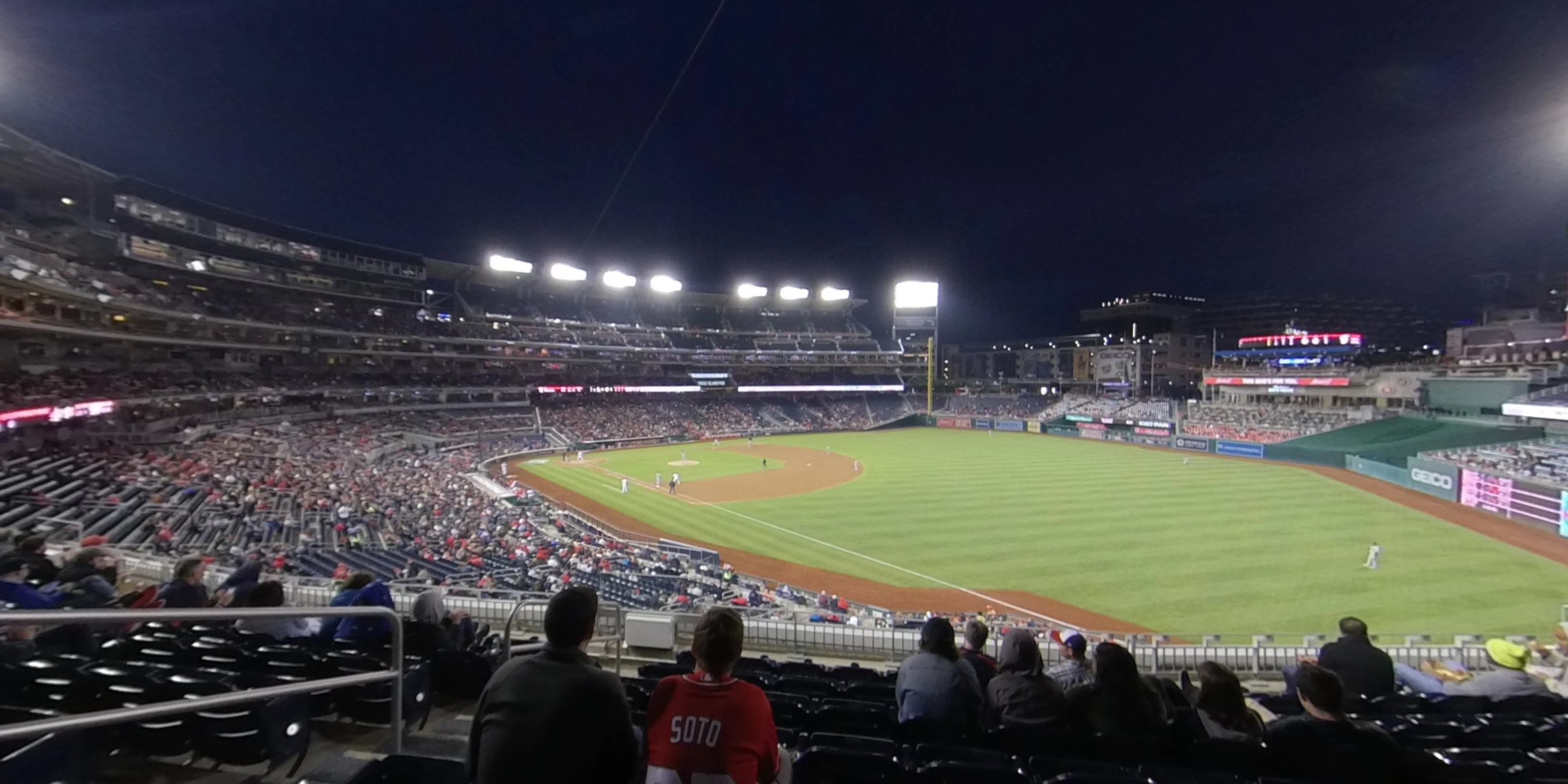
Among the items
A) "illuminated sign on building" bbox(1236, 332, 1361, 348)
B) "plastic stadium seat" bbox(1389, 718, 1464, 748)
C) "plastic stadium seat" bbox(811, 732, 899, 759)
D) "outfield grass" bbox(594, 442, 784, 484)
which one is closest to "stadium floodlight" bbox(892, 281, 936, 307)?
"outfield grass" bbox(594, 442, 784, 484)

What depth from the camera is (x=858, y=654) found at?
10.7 meters

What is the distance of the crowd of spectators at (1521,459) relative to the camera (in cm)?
2575

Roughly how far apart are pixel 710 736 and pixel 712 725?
3 centimetres

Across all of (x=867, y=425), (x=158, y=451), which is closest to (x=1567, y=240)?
(x=867, y=425)

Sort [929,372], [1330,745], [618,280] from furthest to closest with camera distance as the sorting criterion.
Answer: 1. [618,280]
2. [929,372]
3. [1330,745]

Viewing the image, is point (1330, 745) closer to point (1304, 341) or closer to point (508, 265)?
point (508, 265)

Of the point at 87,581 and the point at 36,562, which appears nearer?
the point at 87,581

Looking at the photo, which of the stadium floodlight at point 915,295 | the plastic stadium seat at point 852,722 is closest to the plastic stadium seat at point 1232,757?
the plastic stadium seat at point 852,722

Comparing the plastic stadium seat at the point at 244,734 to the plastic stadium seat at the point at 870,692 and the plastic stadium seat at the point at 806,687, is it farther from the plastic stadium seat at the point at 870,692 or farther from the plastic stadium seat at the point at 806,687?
the plastic stadium seat at the point at 870,692

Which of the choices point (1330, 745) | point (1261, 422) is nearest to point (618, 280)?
point (1261, 422)

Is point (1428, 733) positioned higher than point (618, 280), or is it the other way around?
point (618, 280)

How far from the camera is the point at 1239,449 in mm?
45844

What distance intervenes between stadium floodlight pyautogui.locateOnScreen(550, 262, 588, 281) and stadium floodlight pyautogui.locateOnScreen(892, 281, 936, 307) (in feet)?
127

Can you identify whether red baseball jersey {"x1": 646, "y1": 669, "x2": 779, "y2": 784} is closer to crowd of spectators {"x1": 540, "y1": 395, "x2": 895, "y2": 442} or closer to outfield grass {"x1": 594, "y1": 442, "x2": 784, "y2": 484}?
outfield grass {"x1": 594, "y1": 442, "x2": 784, "y2": 484}
